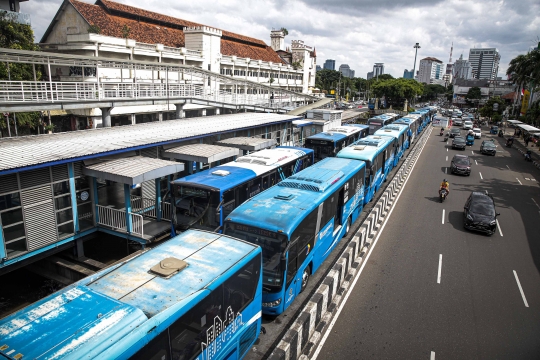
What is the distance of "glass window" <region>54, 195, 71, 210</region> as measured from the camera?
39.2 feet

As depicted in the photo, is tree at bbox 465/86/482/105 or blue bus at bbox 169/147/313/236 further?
tree at bbox 465/86/482/105

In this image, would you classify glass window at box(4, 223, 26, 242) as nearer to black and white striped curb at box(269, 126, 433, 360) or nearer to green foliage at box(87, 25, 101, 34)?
black and white striped curb at box(269, 126, 433, 360)

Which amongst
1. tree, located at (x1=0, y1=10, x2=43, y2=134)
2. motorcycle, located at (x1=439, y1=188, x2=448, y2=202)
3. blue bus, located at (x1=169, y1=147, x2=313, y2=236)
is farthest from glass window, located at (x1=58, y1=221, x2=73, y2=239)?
motorcycle, located at (x1=439, y1=188, x2=448, y2=202)

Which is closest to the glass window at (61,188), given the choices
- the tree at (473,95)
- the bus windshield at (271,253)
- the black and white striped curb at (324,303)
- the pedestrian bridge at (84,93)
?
the pedestrian bridge at (84,93)

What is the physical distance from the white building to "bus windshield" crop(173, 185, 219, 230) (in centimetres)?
1699

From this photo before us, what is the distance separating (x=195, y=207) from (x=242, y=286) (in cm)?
516

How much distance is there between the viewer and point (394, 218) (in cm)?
1805

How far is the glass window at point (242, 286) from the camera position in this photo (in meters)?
6.75

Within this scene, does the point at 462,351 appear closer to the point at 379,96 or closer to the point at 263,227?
the point at 263,227

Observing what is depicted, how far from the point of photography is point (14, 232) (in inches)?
431

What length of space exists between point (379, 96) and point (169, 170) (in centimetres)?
7548

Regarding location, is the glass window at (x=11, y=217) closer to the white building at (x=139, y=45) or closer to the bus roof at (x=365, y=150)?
the bus roof at (x=365, y=150)

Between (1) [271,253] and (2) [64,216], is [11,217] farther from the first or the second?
(1) [271,253]

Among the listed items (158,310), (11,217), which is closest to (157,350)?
(158,310)
